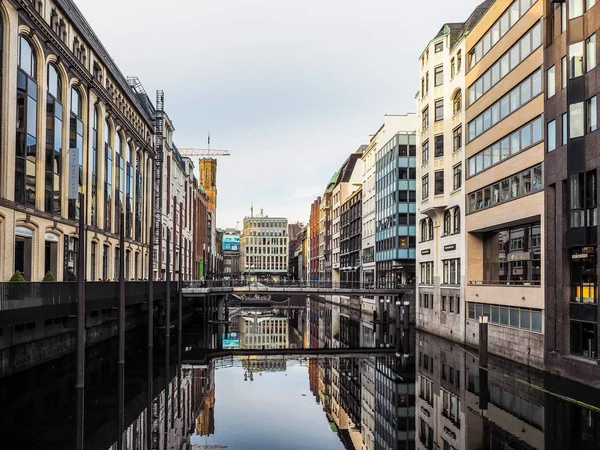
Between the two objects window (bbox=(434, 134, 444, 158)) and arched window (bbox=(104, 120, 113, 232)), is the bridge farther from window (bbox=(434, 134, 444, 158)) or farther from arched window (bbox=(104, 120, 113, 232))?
window (bbox=(434, 134, 444, 158))

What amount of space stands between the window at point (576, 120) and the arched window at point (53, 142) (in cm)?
2838

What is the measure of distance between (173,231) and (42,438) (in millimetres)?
65616

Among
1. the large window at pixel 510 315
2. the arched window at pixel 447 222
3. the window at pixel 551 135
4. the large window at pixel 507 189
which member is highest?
the window at pixel 551 135

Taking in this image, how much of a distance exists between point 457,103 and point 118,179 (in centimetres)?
2951

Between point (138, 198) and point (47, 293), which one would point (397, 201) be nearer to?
point (138, 198)

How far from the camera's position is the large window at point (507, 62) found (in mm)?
35875

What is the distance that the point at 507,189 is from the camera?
40.2 meters

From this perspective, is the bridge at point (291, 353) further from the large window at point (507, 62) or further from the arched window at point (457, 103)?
the arched window at point (457, 103)

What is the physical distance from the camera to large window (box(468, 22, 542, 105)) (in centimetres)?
3588

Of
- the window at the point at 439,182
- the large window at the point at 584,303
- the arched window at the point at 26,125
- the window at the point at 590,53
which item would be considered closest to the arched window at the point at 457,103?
the window at the point at 439,182

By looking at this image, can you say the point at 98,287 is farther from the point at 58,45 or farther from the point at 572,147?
the point at 572,147

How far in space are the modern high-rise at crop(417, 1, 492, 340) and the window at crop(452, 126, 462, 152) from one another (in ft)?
0.26

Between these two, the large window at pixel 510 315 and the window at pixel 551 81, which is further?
the large window at pixel 510 315

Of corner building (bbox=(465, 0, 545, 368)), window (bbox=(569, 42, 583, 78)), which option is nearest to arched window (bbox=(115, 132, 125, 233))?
corner building (bbox=(465, 0, 545, 368))
